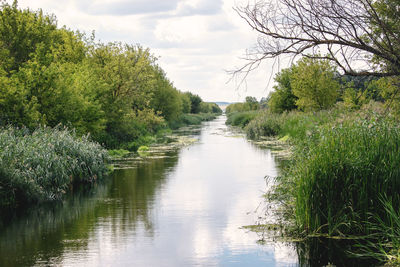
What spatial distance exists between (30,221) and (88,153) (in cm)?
550

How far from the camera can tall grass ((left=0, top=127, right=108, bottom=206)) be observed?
489 inches

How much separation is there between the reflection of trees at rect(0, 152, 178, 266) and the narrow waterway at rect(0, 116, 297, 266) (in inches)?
0.7

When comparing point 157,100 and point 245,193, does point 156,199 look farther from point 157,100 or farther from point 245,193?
point 157,100

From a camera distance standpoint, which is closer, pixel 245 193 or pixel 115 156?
pixel 245 193

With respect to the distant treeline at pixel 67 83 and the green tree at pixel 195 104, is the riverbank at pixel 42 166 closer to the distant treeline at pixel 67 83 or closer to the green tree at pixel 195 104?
the distant treeline at pixel 67 83

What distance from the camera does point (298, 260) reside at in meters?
8.84

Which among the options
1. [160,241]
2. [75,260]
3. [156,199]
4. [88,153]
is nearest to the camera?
[75,260]

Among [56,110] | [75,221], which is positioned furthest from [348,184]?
[56,110]

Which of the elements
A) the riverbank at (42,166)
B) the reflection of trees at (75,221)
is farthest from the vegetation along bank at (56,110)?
the reflection of trees at (75,221)

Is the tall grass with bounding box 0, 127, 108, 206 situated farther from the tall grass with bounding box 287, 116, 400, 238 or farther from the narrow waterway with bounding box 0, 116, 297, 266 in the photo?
the tall grass with bounding box 287, 116, 400, 238

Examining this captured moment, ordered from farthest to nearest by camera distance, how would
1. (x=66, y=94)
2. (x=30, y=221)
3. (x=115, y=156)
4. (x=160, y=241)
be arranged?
(x=115, y=156) < (x=66, y=94) < (x=30, y=221) < (x=160, y=241)

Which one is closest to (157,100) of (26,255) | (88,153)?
(88,153)

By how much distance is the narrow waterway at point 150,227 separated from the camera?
902 centimetres

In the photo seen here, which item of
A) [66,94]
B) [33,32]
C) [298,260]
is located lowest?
[298,260]
